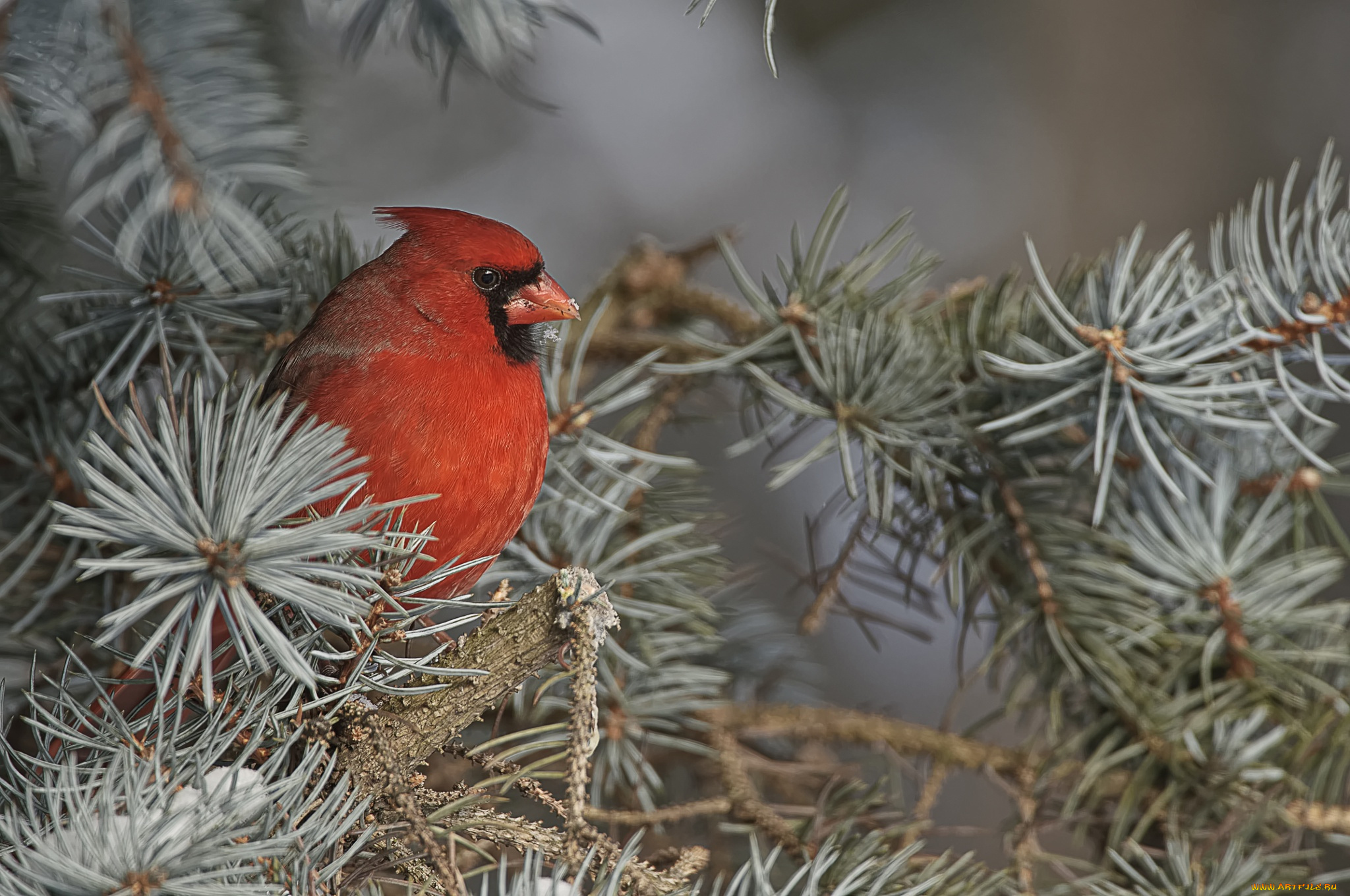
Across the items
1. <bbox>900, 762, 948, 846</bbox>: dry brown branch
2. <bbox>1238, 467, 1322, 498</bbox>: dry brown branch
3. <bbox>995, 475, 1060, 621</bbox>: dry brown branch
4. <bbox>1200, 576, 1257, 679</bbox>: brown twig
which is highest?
<bbox>1238, 467, 1322, 498</bbox>: dry brown branch

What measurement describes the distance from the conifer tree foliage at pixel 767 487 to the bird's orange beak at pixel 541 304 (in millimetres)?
45

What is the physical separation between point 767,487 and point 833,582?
157mm

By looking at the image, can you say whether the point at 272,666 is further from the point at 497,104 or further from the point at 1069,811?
the point at 497,104

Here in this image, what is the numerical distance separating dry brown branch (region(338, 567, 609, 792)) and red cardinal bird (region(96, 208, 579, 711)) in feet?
0.60

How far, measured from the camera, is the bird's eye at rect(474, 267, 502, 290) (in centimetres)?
102

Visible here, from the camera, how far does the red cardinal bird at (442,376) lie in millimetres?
838

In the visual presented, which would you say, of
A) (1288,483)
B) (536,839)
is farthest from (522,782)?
(1288,483)

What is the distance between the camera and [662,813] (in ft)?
2.61

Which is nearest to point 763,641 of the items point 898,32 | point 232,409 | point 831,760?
point 831,760

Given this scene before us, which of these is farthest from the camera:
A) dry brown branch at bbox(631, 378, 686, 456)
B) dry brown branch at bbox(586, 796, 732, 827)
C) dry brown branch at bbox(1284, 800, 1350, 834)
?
dry brown branch at bbox(631, 378, 686, 456)

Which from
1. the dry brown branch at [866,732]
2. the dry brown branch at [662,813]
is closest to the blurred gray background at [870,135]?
the dry brown branch at [866,732]

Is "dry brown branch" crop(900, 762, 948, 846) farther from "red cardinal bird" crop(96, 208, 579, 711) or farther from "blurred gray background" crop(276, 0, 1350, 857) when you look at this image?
"blurred gray background" crop(276, 0, 1350, 857)

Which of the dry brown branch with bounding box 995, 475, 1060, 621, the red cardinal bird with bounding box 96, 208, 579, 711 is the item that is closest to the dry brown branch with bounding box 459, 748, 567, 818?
the red cardinal bird with bounding box 96, 208, 579, 711

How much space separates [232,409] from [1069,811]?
758mm
